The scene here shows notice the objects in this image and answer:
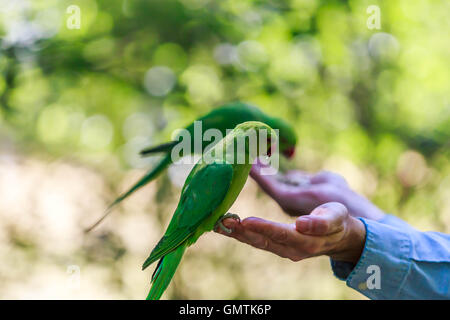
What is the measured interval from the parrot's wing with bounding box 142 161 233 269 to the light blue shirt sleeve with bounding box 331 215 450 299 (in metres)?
0.46

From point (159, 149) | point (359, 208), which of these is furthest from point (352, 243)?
point (159, 149)

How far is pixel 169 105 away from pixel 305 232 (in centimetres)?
202

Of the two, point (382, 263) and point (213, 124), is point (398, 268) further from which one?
point (213, 124)

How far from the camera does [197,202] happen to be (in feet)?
4.05

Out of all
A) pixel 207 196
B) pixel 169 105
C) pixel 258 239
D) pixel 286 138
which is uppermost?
pixel 169 105

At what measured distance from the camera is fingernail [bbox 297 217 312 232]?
3.50 feet

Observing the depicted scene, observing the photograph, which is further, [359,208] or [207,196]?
[359,208]

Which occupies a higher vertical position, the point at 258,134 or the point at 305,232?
the point at 258,134

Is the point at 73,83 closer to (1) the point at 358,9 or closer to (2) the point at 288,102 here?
(2) the point at 288,102

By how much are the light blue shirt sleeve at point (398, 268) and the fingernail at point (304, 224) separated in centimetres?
30

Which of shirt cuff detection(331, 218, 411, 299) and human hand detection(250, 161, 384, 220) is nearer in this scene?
shirt cuff detection(331, 218, 411, 299)

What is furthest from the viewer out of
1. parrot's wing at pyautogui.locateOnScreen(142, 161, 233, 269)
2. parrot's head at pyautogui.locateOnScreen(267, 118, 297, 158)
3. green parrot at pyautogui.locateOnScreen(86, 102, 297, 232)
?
parrot's head at pyautogui.locateOnScreen(267, 118, 297, 158)

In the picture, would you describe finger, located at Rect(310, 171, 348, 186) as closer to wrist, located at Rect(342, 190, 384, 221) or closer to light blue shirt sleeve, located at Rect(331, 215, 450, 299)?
wrist, located at Rect(342, 190, 384, 221)

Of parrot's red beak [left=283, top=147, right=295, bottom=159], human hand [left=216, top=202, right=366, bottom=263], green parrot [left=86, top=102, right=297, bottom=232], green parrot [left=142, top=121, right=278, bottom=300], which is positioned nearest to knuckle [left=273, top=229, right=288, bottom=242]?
human hand [left=216, top=202, right=366, bottom=263]
